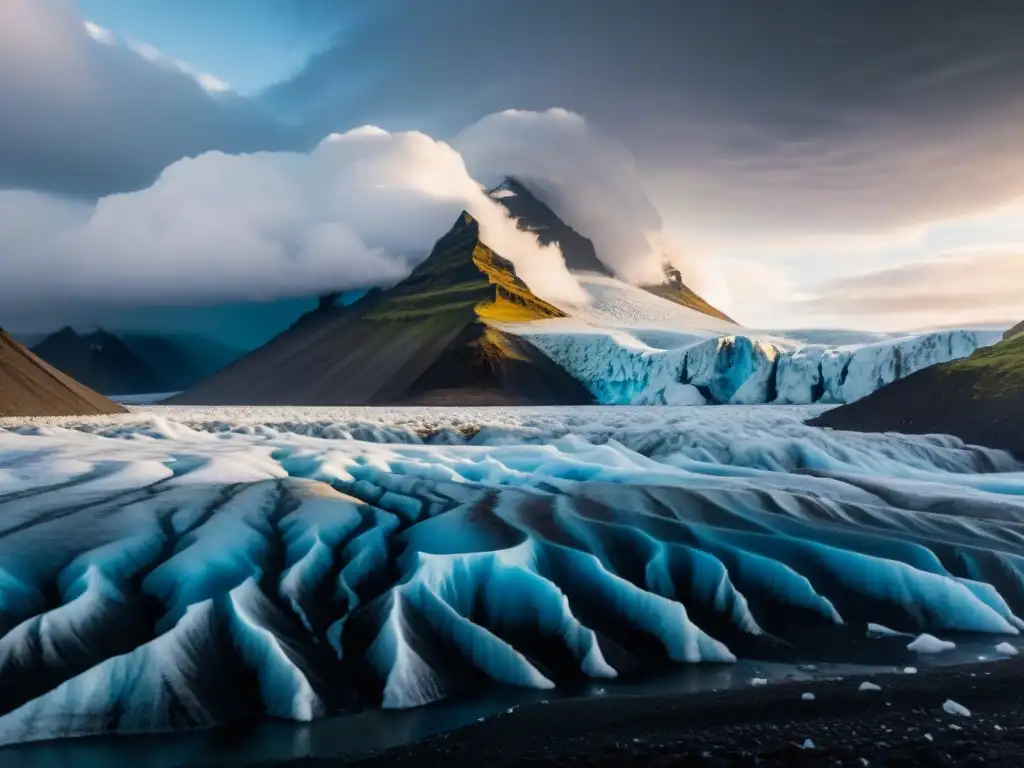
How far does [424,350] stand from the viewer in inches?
4508

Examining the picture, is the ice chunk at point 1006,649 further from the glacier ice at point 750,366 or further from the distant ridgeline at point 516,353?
the distant ridgeline at point 516,353

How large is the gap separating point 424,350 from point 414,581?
357ft

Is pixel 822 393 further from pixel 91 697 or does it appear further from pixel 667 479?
pixel 91 697

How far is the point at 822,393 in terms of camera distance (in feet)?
177

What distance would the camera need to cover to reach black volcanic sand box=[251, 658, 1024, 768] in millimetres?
4555

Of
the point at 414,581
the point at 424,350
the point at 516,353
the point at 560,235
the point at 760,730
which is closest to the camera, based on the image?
the point at 760,730

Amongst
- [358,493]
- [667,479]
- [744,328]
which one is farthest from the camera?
[744,328]

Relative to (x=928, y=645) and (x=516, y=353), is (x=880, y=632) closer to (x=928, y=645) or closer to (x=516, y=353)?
(x=928, y=645)

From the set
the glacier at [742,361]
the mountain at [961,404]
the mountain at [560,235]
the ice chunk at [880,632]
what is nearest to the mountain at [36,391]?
the mountain at [961,404]

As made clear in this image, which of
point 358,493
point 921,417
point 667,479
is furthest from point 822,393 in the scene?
point 358,493

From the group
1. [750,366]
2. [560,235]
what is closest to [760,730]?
[750,366]

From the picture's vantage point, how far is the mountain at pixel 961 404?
2112cm

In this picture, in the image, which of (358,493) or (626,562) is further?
(358,493)

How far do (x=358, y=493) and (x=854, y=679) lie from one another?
23.1 feet
